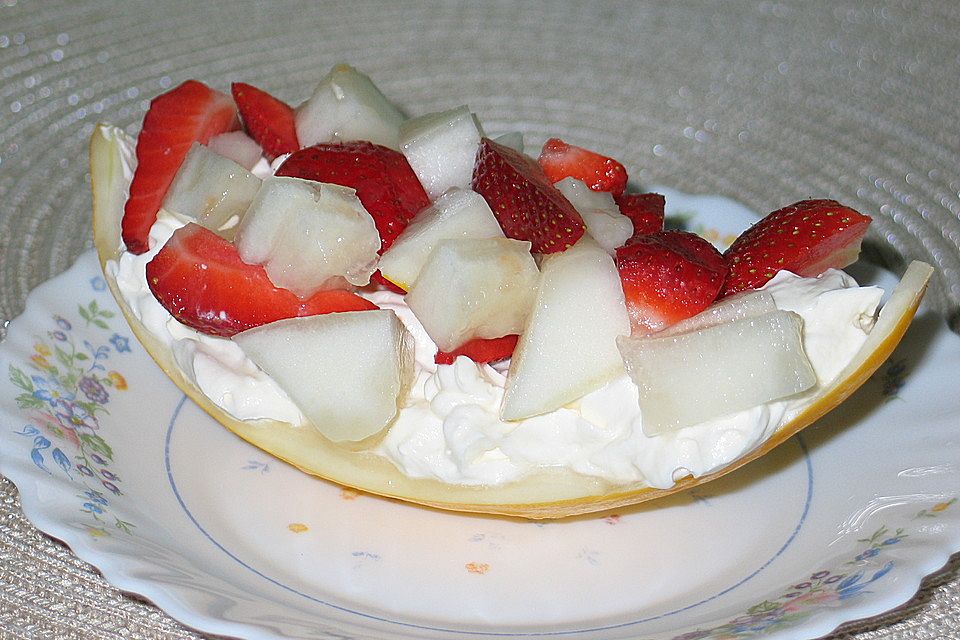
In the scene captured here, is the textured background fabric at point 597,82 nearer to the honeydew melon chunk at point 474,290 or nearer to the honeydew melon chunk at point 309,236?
the honeydew melon chunk at point 309,236

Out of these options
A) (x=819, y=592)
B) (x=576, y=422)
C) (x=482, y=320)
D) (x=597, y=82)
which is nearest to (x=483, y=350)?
(x=482, y=320)

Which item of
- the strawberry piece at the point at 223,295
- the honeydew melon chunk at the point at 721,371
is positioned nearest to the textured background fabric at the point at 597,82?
the strawberry piece at the point at 223,295

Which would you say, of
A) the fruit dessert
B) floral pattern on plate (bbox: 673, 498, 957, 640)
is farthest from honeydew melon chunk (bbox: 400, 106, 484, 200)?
floral pattern on plate (bbox: 673, 498, 957, 640)

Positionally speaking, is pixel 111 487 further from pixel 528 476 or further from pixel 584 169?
pixel 584 169

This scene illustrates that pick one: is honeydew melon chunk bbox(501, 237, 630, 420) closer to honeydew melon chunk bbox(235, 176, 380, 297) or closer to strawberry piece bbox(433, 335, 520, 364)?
strawberry piece bbox(433, 335, 520, 364)

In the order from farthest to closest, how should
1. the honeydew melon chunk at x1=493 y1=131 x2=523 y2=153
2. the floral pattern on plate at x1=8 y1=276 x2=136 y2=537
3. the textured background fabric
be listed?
the textured background fabric → the honeydew melon chunk at x1=493 y1=131 x2=523 y2=153 → the floral pattern on plate at x1=8 y1=276 x2=136 y2=537

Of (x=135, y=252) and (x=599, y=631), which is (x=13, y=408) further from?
(x=599, y=631)

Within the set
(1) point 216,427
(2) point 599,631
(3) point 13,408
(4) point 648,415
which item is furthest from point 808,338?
(3) point 13,408
